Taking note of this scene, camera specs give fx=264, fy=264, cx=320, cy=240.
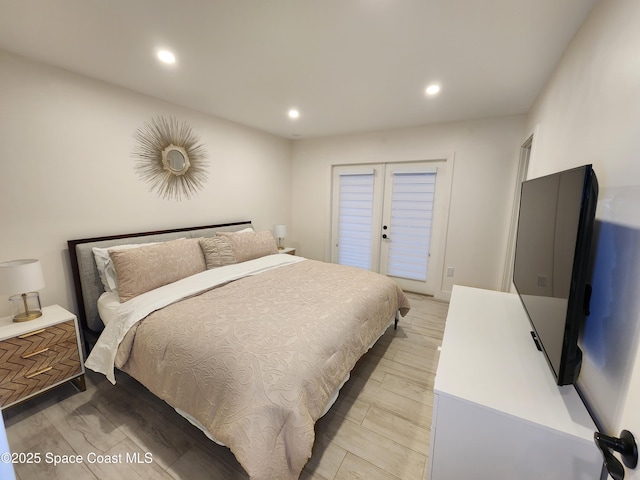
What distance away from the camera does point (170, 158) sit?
2.82 meters

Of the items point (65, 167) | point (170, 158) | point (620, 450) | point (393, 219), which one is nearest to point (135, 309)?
point (65, 167)

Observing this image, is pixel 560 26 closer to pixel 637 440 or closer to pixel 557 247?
pixel 557 247

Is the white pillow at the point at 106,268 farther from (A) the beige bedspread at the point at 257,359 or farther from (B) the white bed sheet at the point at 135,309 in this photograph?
(A) the beige bedspread at the point at 257,359

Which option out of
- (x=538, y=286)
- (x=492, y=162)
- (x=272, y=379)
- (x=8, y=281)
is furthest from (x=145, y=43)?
(x=492, y=162)

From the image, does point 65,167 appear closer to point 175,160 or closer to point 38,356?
point 175,160

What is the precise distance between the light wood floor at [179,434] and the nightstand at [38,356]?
0.63 ft

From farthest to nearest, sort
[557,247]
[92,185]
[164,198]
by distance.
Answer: [164,198] → [92,185] → [557,247]

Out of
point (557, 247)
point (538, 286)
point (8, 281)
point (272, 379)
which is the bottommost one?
point (272, 379)

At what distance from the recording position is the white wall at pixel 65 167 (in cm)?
189

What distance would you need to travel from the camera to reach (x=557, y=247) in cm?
101

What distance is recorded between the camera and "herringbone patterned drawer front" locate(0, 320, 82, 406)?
1.59 m

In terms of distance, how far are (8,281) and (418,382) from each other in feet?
9.45

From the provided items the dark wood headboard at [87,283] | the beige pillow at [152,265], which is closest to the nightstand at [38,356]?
the dark wood headboard at [87,283]

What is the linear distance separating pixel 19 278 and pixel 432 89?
3.39 metres
